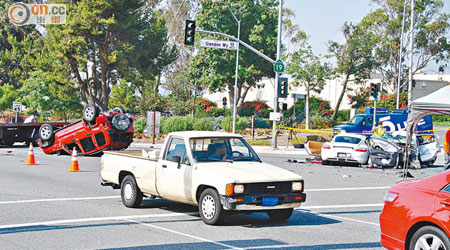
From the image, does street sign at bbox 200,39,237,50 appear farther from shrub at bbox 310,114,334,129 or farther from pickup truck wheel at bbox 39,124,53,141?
shrub at bbox 310,114,334,129

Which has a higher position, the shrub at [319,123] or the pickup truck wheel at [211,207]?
the shrub at [319,123]

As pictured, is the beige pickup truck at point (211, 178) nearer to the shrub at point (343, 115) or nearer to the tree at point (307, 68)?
the tree at point (307, 68)

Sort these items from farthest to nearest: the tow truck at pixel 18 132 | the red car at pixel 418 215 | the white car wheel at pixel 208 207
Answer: the tow truck at pixel 18 132 → the white car wheel at pixel 208 207 → the red car at pixel 418 215

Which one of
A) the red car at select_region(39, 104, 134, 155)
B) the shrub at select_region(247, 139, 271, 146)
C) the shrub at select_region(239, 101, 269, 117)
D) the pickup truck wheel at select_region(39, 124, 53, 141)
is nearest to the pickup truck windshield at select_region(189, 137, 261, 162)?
the red car at select_region(39, 104, 134, 155)

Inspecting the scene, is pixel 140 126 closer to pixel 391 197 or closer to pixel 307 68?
pixel 307 68

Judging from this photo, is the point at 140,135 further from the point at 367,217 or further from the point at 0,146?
the point at 367,217

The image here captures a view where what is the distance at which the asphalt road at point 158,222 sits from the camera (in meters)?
8.40

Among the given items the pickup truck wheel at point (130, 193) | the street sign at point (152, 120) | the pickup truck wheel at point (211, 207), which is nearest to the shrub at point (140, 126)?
the street sign at point (152, 120)

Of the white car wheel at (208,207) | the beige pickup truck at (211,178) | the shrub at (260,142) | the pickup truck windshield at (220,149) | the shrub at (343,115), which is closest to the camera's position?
the beige pickup truck at (211,178)

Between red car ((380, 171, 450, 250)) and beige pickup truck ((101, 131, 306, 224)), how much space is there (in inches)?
108

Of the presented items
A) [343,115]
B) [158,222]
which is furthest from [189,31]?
[343,115]

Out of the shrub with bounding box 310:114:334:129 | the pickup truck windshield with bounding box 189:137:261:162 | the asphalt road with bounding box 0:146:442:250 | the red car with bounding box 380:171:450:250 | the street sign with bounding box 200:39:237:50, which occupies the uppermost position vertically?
the street sign with bounding box 200:39:237:50

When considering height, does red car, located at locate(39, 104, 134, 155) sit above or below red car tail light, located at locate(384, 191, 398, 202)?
above

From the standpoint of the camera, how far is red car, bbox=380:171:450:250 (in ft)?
20.6
